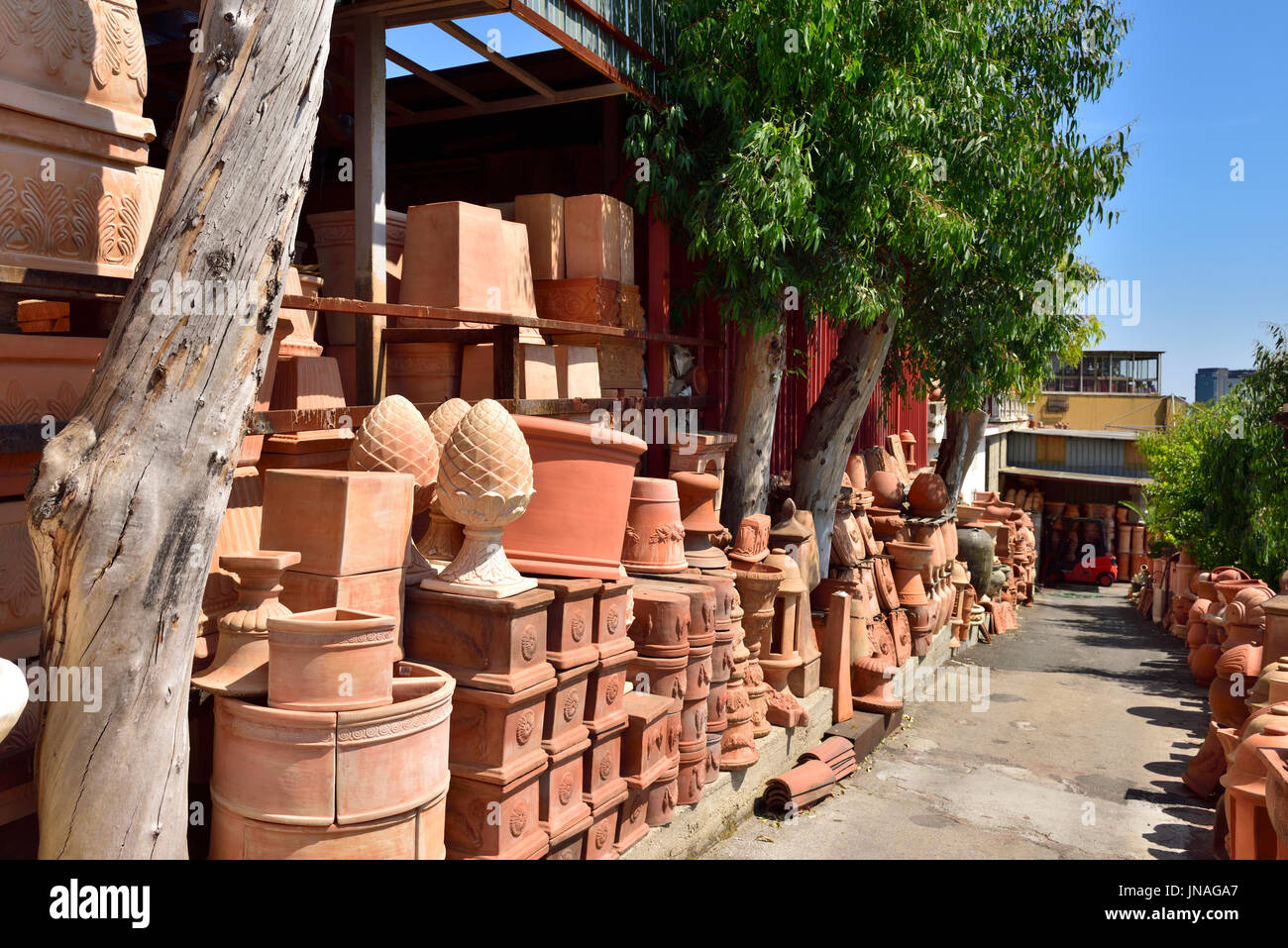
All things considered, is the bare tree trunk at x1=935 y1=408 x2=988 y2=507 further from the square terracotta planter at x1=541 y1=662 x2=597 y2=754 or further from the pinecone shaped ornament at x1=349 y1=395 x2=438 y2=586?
the pinecone shaped ornament at x1=349 y1=395 x2=438 y2=586

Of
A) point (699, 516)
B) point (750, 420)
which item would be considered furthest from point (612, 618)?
point (750, 420)

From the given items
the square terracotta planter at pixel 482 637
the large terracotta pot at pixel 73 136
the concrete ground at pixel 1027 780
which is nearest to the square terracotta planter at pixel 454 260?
the large terracotta pot at pixel 73 136

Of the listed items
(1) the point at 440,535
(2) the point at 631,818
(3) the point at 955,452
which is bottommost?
(2) the point at 631,818

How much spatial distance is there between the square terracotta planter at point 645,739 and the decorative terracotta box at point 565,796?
0.45 m

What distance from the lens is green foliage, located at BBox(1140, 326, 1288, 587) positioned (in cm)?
1198

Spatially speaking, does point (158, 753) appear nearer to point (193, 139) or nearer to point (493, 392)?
point (193, 139)

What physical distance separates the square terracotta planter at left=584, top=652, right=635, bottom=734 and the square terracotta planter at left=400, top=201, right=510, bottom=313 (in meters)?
2.08

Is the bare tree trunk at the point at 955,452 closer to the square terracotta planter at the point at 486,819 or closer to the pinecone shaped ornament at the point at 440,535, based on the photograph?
the pinecone shaped ornament at the point at 440,535

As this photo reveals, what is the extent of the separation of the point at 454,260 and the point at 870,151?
3.25 metres

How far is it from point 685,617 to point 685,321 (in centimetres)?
411

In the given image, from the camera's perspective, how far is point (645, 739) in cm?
445

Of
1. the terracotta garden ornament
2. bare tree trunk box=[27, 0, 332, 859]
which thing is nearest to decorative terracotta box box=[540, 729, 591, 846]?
bare tree trunk box=[27, 0, 332, 859]

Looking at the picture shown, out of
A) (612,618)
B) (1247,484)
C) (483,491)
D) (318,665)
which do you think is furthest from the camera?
(1247,484)

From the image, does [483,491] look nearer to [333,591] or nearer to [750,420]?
[333,591]
